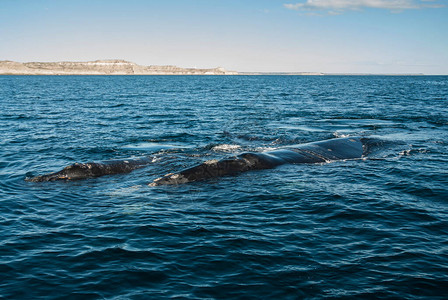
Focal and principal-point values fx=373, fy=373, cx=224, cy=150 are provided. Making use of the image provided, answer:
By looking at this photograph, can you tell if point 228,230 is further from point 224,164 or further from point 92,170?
point 92,170

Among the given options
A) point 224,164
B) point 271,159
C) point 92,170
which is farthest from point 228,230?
point 92,170

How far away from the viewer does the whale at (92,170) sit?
47.6 feet

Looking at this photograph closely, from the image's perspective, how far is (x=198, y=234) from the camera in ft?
31.6

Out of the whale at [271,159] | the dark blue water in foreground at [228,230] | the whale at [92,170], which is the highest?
the whale at [271,159]

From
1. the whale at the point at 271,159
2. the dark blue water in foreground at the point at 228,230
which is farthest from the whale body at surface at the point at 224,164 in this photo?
the dark blue water in foreground at the point at 228,230

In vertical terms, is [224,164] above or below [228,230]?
above

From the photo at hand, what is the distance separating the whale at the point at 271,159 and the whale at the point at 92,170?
2.46m

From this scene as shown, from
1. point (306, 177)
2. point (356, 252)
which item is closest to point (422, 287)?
point (356, 252)

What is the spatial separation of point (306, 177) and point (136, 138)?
1338 centimetres

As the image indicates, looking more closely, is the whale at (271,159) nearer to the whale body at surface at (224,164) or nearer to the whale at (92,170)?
the whale body at surface at (224,164)

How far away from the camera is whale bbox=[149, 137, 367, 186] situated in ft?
46.6

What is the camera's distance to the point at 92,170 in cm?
1495

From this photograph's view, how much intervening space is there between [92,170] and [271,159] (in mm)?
7505

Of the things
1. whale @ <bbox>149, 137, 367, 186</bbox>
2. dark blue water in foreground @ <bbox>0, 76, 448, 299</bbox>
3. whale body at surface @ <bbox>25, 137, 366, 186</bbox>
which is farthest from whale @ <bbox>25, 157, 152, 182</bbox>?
whale @ <bbox>149, 137, 367, 186</bbox>
